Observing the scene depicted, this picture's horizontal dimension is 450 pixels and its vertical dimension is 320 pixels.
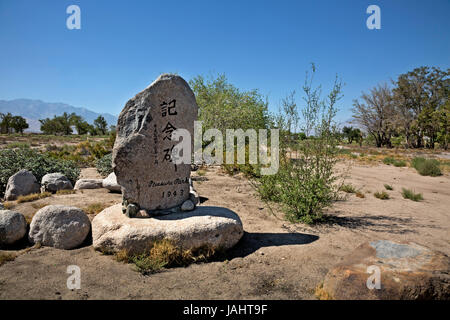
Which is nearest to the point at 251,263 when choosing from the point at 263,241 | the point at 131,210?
the point at 263,241

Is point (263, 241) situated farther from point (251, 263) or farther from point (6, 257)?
point (6, 257)

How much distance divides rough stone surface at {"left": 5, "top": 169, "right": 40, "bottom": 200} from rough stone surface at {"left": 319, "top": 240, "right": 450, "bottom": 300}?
898 cm

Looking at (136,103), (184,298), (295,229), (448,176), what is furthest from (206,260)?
(448,176)

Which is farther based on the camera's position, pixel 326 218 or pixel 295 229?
pixel 326 218

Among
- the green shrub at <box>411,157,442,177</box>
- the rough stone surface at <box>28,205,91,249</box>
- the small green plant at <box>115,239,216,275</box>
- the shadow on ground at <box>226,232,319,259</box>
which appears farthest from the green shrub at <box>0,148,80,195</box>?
the green shrub at <box>411,157,442,177</box>

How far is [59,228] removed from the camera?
5.02 m

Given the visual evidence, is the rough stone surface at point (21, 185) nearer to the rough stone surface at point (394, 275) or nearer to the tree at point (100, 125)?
the rough stone surface at point (394, 275)

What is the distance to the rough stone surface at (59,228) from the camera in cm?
499

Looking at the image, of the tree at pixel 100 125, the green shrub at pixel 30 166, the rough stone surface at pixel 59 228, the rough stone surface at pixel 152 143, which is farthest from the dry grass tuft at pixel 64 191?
the tree at pixel 100 125

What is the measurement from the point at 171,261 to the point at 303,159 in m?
4.09

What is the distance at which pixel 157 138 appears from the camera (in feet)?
17.9
